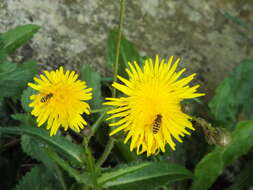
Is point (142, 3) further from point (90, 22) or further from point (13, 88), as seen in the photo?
point (13, 88)

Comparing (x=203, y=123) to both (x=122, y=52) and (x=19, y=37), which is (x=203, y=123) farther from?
(x=19, y=37)

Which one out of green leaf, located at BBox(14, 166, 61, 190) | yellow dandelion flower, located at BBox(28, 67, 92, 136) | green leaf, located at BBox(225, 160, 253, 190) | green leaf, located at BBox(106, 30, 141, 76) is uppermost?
green leaf, located at BBox(106, 30, 141, 76)

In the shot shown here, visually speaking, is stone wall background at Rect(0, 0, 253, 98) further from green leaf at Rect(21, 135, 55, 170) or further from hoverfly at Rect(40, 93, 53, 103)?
hoverfly at Rect(40, 93, 53, 103)

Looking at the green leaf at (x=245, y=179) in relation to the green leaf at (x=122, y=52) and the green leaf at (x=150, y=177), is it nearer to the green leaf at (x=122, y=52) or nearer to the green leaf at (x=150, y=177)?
the green leaf at (x=150, y=177)

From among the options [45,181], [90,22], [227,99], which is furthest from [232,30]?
[45,181]

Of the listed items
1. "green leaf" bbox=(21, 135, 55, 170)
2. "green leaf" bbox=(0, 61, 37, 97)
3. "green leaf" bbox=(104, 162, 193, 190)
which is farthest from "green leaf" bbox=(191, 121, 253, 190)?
"green leaf" bbox=(0, 61, 37, 97)

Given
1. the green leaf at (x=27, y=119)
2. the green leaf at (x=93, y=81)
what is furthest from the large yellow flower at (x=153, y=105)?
the green leaf at (x=93, y=81)
